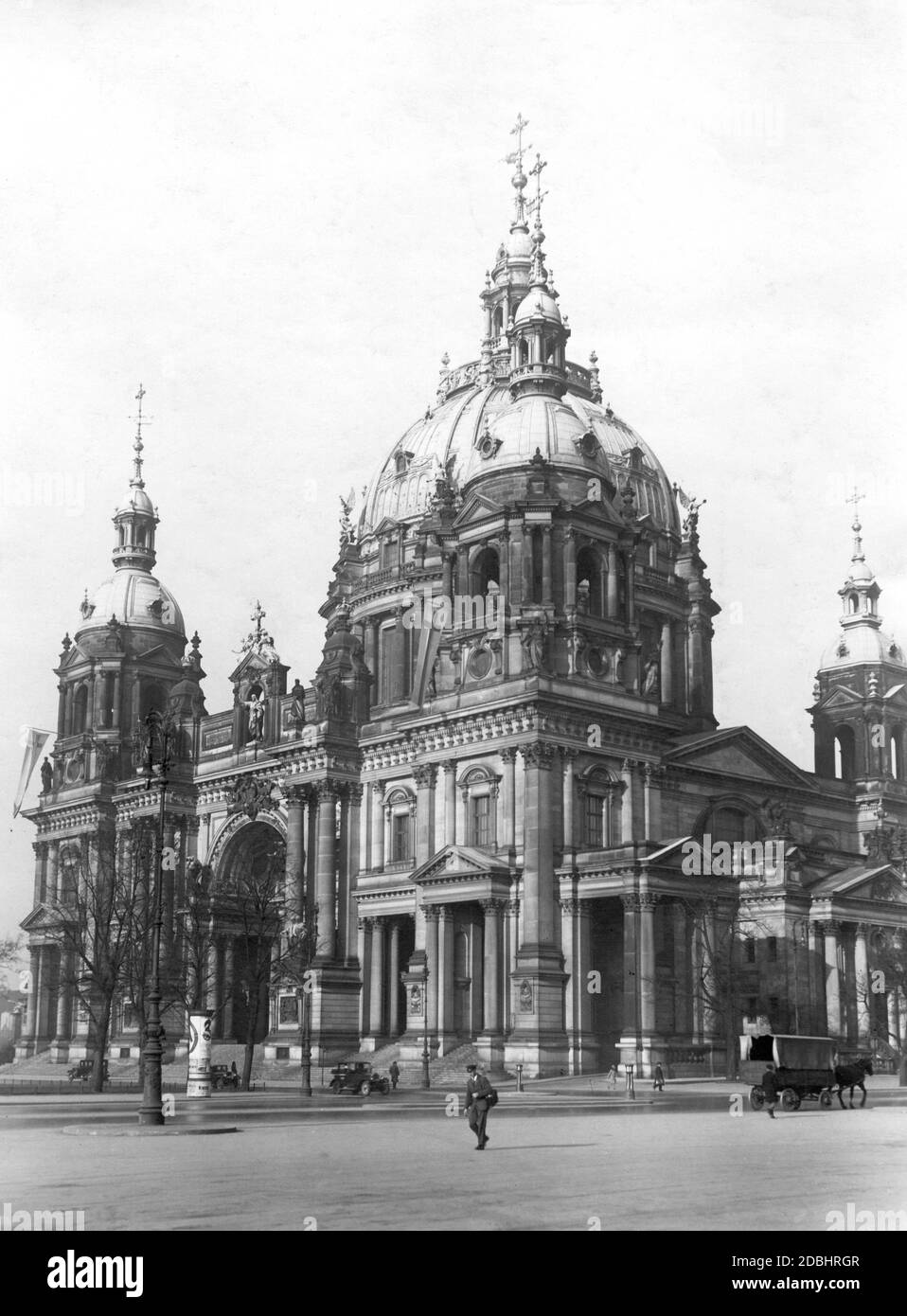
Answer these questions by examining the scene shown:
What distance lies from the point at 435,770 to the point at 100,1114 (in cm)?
3289

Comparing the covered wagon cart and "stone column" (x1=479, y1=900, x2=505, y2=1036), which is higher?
"stone column" (x1=479, y1=900, x2=505, y2=1036)

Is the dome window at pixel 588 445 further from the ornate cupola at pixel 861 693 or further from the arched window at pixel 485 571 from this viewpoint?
the ornate cupola at pixel 861 693

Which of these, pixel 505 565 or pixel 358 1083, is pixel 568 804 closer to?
pixel 505 565

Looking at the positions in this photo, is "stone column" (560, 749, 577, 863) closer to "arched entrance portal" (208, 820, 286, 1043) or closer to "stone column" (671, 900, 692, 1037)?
"stone column" (671, 900, 692, 1037)

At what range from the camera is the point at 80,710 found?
342 feet

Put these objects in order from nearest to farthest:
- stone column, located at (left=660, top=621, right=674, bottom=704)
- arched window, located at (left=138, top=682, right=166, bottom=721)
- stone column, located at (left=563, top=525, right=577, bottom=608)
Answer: stone column, located at (left=563, top=525, right=577, bottom=608), stone column, located at (left=660, top=621, right=674, bottom=704), arched window, located at (left=138, top=682, right=166, bottom=721)

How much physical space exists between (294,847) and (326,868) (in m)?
2.55

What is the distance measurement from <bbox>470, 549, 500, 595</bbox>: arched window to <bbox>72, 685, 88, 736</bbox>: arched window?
35524 mm

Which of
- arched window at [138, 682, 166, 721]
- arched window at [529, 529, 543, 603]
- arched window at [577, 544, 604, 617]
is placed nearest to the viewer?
arched window at [529, 529, 543, 603]

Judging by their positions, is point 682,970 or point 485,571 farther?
point 485,571

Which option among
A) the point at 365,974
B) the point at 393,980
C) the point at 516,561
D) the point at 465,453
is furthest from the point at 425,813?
the point at 465,453

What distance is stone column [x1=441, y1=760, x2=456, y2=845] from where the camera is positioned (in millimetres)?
74438

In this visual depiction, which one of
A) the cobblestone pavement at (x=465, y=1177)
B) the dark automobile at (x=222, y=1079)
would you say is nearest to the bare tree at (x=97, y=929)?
the dark automobile at (x=222, y=1079)

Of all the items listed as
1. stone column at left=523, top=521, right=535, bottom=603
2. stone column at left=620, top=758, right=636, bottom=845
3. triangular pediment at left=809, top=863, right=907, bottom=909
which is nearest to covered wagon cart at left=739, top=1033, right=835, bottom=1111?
triangular pediment at left=809, top=863, right=907, bottom=909
